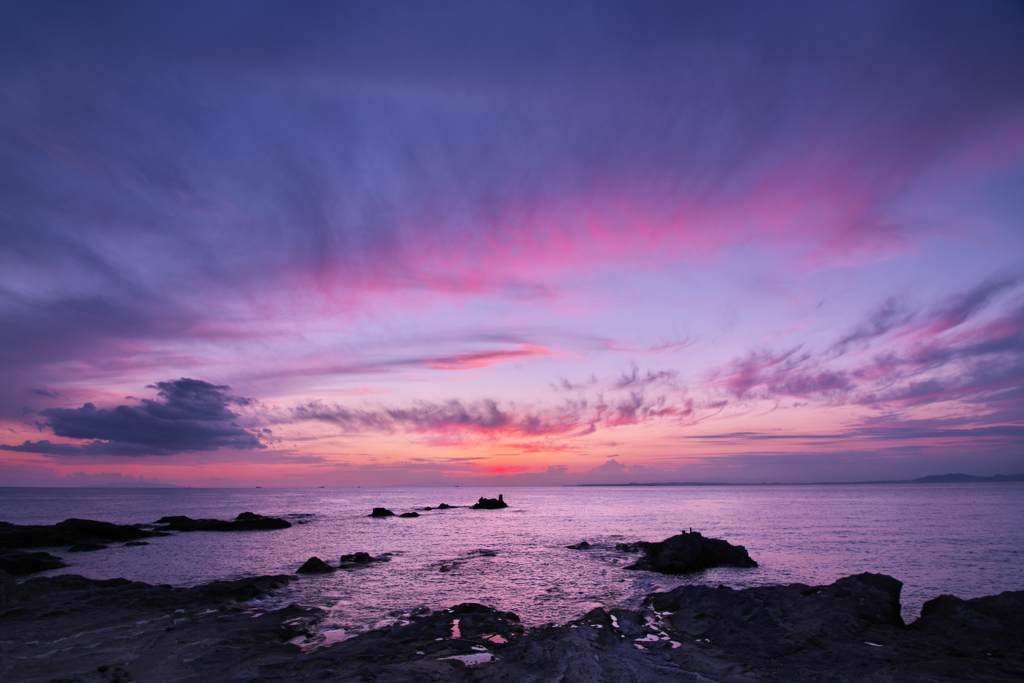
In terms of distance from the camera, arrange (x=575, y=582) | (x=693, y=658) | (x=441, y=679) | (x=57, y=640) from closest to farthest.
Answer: (x=441, y=679) → (x=693, y=658) → (x=57, y=640) → (x=575, y=582)

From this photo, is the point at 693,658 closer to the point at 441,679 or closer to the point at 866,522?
the point at 441,679

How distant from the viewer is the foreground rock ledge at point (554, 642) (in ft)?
42.5

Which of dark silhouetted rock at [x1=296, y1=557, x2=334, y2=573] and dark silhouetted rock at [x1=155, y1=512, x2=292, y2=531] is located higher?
dark silhouetted rock at [x1=296, y1=557, x2=334, y2=573]

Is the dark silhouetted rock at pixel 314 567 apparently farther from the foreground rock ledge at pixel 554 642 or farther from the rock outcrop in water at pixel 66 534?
the rock outcrop in water at pixel 66 534

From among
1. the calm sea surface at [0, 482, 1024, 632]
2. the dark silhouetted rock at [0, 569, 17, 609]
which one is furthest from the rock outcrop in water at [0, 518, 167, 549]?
the dark silhouetted rock at [0, 569, 17, 609]

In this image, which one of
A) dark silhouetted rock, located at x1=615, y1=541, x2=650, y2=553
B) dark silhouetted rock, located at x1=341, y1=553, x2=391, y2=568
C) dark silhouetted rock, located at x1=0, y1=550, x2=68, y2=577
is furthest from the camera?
dark silhouetted rock, located at x1=615, y1=541, x2=650, y2=553

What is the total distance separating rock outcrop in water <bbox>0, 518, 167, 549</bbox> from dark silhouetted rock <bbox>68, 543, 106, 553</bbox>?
1.64 m

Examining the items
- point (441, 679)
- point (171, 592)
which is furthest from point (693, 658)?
point (171, 592)

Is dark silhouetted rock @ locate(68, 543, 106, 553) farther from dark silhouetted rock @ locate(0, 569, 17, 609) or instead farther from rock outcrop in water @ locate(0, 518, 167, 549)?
dark silhouetted rock @ locate(0, 569, 17, 609)

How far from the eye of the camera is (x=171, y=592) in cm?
2359

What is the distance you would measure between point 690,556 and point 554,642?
2340cm

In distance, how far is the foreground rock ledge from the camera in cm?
1295

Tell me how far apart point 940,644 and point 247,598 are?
29.7 m

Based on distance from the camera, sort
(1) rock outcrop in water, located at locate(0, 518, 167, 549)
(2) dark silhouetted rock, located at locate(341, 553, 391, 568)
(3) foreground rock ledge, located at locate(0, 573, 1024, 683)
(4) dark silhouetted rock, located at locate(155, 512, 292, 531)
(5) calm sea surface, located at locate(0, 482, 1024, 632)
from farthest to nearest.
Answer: (4) dark silhouetted rock, located at locate(155, 512, 292, 531), (1) rock outcrop in water, located at locate(0, 518, 167, 549), (2) dark silhouetted rock, located at locate(341, 553, 391, 568), (5) calm sea surface, located at locate(0, 482, 1024, 632), (3) foreground rock ledge, located at locate(0, 573, 1024, 683)
